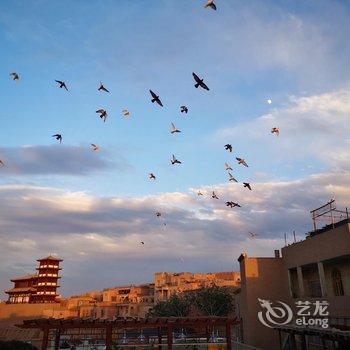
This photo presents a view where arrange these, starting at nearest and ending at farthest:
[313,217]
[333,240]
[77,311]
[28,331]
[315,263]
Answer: [333,240] → [315,263] → [313,217] → [28,331] → [77,311]

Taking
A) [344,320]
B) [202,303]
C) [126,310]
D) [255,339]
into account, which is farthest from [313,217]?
[126,310]

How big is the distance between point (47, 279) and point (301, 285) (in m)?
69.3

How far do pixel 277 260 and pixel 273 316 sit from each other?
434cm

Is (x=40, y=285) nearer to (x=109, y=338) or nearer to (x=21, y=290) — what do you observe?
(x=21, y=290)

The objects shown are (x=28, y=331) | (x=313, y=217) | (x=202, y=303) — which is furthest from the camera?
(x=202, y=303)

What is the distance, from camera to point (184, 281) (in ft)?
282

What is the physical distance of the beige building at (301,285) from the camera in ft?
73.5

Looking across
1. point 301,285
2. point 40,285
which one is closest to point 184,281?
point 40,285

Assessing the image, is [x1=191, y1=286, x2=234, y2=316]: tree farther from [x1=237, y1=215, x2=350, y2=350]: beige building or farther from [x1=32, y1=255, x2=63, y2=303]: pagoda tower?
[x1=32, y1=255, x2=63, y2=303]: pagoda tower

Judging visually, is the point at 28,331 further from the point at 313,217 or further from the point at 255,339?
the point at 313,217

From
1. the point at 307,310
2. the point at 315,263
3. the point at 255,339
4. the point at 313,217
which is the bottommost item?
the point at 255,339

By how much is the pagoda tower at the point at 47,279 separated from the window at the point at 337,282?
69517mm

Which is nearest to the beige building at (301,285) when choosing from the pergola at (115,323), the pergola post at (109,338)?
the pergola at (115,323)

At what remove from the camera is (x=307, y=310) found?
84.1ft
